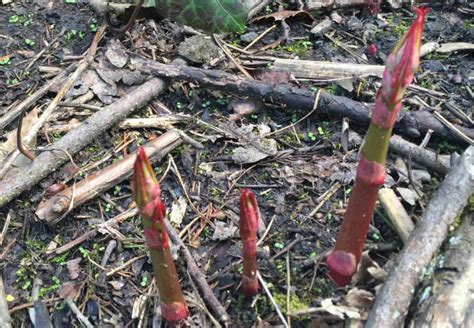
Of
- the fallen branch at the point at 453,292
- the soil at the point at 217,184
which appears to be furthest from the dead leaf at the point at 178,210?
the fallen branch at the point at 453,292

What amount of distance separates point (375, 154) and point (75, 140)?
1.61 meters

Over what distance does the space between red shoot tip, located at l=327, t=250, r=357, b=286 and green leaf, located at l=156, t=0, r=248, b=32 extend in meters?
1.40

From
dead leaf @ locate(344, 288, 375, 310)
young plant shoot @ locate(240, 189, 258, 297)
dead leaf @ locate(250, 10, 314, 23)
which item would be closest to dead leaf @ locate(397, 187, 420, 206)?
dead leaf @ locate(344, 288, 375, 310)

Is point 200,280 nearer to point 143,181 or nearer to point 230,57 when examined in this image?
point 143,181

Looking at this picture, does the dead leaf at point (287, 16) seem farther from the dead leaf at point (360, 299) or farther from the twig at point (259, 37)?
the dead leaf at point (360, 299)

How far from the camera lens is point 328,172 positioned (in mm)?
2730

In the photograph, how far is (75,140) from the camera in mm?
2814

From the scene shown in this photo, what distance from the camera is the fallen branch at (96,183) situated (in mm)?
2539

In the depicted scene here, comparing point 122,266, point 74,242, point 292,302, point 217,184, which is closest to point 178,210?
point 217,184

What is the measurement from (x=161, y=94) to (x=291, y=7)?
1.13 metres

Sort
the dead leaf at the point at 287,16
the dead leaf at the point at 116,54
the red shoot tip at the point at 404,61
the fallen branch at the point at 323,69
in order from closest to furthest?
the red shoot tip at the point at 404,61 → the fallen branch at the point at 323,69 → the dead leaf at the point at 116,54 → the dead leaf at the point at 287,16

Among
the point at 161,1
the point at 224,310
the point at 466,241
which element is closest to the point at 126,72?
the point at 161,1

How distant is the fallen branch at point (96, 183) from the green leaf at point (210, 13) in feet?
2.05

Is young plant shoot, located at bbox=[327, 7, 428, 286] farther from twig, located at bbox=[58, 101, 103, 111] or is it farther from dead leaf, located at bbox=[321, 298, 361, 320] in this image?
twig, located at bbox=[58, 101, 103, 111]
